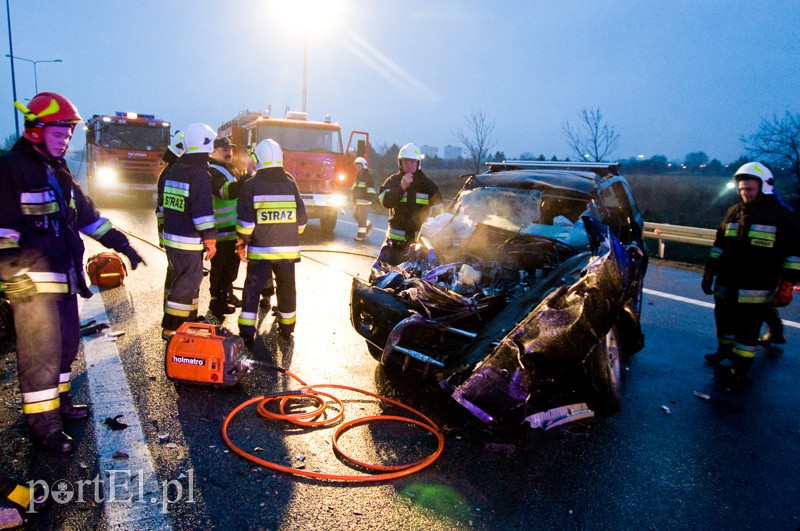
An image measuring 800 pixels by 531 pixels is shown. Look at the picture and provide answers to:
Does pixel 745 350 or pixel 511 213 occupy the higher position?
pixel 511 213

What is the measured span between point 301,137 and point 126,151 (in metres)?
7.80

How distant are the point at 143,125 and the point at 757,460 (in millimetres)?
19088

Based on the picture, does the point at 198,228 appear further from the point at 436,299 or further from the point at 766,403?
the point at 766,403

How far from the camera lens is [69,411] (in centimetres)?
344

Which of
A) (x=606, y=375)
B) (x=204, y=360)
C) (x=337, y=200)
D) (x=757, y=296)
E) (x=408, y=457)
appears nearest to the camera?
(x=408, y=457)

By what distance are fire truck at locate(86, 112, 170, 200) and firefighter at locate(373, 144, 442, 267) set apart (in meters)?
13.4

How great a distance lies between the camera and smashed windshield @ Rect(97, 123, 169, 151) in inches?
688

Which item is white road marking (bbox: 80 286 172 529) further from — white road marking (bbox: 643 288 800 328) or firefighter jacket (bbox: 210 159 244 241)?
white road marking (bbox: 643 288 800 328)

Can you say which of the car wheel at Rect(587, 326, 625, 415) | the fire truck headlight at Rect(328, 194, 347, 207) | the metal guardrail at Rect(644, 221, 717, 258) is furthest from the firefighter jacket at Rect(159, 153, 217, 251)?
the metal guardrail at Rect(644, 221, 717, 258)

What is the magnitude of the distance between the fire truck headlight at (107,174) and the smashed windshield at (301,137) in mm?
7380

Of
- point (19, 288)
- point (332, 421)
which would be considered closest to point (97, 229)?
point (19, 288)

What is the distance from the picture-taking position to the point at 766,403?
4.29 metres

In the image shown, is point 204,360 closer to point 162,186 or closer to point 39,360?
point 39,360

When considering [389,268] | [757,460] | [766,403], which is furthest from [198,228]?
[766,403]
